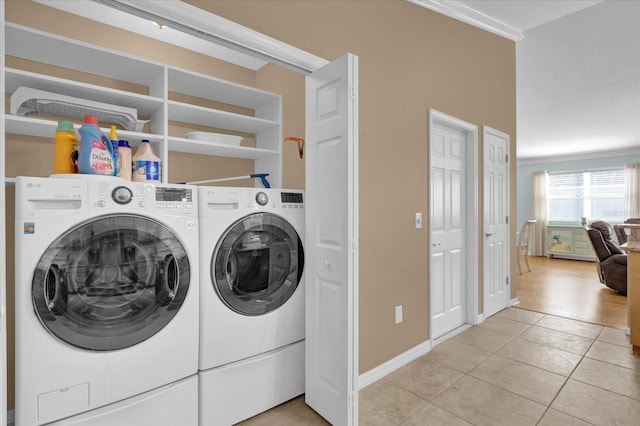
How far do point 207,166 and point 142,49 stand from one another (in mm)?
949

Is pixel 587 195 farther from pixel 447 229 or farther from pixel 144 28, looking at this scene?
pixel 144 28

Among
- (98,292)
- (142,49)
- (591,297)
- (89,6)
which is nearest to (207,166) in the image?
(142,49)

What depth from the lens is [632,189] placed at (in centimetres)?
698

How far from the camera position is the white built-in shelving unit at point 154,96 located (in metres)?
1.73

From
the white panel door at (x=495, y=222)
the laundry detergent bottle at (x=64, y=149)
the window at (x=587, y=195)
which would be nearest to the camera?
the laundry detergent bottle at (x=64, y=149)

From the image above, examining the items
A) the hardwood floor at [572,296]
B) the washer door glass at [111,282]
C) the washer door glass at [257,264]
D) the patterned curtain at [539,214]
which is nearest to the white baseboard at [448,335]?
the hardwood floor at [572,296]

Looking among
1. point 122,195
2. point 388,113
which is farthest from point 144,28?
point 388,113

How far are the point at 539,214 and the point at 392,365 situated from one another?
809 cm

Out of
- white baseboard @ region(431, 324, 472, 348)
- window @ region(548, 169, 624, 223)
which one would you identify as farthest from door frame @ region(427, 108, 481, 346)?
window @ region(548, 169, 624, 223)

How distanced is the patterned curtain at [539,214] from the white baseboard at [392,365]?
7.43 meters

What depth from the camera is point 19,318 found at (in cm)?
121

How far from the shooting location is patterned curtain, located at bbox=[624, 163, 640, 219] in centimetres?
692

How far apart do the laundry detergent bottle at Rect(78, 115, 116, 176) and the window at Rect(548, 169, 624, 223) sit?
9752 millimetres

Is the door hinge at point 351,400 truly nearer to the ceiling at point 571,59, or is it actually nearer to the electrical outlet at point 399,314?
the electrical outlet at point 399,314
